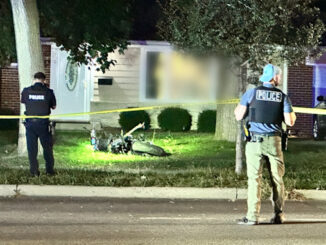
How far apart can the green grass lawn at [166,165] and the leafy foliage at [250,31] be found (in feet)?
6.60

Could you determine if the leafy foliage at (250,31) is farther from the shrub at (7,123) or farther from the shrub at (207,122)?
the shrub at (7,123)

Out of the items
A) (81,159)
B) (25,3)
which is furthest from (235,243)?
(25,3)

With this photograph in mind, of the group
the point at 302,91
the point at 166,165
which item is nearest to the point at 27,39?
the point at 166,165

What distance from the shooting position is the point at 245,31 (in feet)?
31.9

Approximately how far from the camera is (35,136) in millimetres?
9758

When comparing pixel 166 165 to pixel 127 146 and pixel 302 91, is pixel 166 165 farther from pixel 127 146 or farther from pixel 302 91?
pixel 302 91

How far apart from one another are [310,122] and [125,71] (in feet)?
19.0

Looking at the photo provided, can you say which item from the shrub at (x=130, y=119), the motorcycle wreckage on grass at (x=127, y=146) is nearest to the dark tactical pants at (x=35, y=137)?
the motorcycle wreckage on grass at (x=127, y=146)

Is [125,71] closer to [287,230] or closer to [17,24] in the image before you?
[17,24]

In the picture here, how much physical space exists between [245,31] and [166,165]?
10.1 feet

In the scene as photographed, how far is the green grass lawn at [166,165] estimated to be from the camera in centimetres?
955

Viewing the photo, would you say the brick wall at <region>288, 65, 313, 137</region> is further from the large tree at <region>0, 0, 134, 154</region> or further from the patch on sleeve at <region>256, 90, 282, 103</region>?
the patch on sleeve at <region>256, 90, 282, 103</region>

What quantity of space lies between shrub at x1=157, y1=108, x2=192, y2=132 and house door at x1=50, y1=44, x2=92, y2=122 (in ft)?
7.87

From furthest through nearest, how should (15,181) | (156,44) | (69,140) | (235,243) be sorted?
(156,44) < (69,140) < (15,181) < (235,243)
